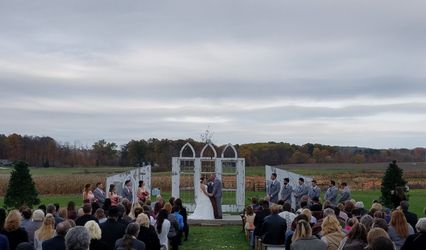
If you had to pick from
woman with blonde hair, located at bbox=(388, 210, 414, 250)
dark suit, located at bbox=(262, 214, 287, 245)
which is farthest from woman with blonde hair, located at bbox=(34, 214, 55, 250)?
woman with blonde hair, located at bbox=(388, 210, 414, 250)

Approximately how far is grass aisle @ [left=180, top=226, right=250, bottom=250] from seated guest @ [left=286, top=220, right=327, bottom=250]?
8.52 meters

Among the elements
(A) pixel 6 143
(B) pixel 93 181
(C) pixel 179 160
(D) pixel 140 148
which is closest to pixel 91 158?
(A) pixel 6 143

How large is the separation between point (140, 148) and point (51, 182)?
52.9 feet

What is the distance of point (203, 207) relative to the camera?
23.4 meters

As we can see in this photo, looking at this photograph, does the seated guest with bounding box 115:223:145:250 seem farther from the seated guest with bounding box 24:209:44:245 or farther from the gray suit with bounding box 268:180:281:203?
the gray suit with bounding box 268:180:281:203

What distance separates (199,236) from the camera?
764 inches

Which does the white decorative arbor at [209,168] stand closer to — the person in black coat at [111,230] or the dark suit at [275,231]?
the dark suit at [275,231]

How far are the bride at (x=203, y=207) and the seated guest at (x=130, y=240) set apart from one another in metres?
14.9

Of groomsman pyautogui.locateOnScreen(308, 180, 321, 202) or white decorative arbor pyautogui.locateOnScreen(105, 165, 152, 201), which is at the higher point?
white decorative arbor pyautogui.locateOnScreen(105, 165, 152, 201)

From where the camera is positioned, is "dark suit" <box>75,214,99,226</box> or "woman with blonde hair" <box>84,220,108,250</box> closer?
"woman with blonde hair" <box>84,220,108,250</box>

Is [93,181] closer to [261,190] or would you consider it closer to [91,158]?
[261,190]

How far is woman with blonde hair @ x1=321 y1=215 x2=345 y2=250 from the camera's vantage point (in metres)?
8.64

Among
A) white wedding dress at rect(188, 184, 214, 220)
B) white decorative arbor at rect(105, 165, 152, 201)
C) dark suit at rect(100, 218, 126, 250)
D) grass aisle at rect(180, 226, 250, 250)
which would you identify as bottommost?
grass aisle at rect(180, 226, 250, 250)

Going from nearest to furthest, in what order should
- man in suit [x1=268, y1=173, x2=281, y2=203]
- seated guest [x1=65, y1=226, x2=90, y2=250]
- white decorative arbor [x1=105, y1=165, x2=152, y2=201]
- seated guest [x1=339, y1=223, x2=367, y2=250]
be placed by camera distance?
1. seated guest [x1=65, y1=226, x2=90, y2=250]
2. seated guest [x1=339, y1=223, x2=367, y2=250]
3. white decorative arbor [x1=105, y1=165, x2=152, y2=201]
4. man in suit [x1=268, y1=173, x2=281, y2=203]
